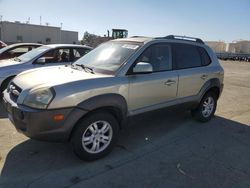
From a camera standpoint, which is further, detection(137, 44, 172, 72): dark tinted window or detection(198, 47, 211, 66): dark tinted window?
detection(198, 47, 211, 66): dark tinted window

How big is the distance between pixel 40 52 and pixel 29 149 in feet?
11.7

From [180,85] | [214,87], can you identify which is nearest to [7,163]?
[180,85]

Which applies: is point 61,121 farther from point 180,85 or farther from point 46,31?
point 46,31

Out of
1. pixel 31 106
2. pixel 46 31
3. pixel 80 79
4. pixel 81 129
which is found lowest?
pixel 81 129

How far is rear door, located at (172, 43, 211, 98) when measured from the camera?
479cm

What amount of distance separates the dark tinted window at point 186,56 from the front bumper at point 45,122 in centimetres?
229

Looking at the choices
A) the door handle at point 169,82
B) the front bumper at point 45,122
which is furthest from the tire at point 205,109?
the front bumper at point 45,122

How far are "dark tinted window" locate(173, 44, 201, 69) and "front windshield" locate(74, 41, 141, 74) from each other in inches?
36.6

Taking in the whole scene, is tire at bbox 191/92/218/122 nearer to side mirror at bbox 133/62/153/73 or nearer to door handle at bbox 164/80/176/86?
door handle at bbox 164/80/176/86

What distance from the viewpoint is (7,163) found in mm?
3549

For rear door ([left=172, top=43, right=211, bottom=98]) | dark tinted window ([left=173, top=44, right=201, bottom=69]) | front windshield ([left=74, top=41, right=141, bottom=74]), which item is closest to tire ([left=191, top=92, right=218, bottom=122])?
rear door ([left=172, top=43, right=211, bottom=98])

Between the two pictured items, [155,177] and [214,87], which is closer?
[155,177]

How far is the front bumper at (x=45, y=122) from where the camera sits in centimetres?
312

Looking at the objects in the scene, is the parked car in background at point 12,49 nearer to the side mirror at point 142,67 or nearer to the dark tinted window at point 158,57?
the dark tinted window at point 158,57
